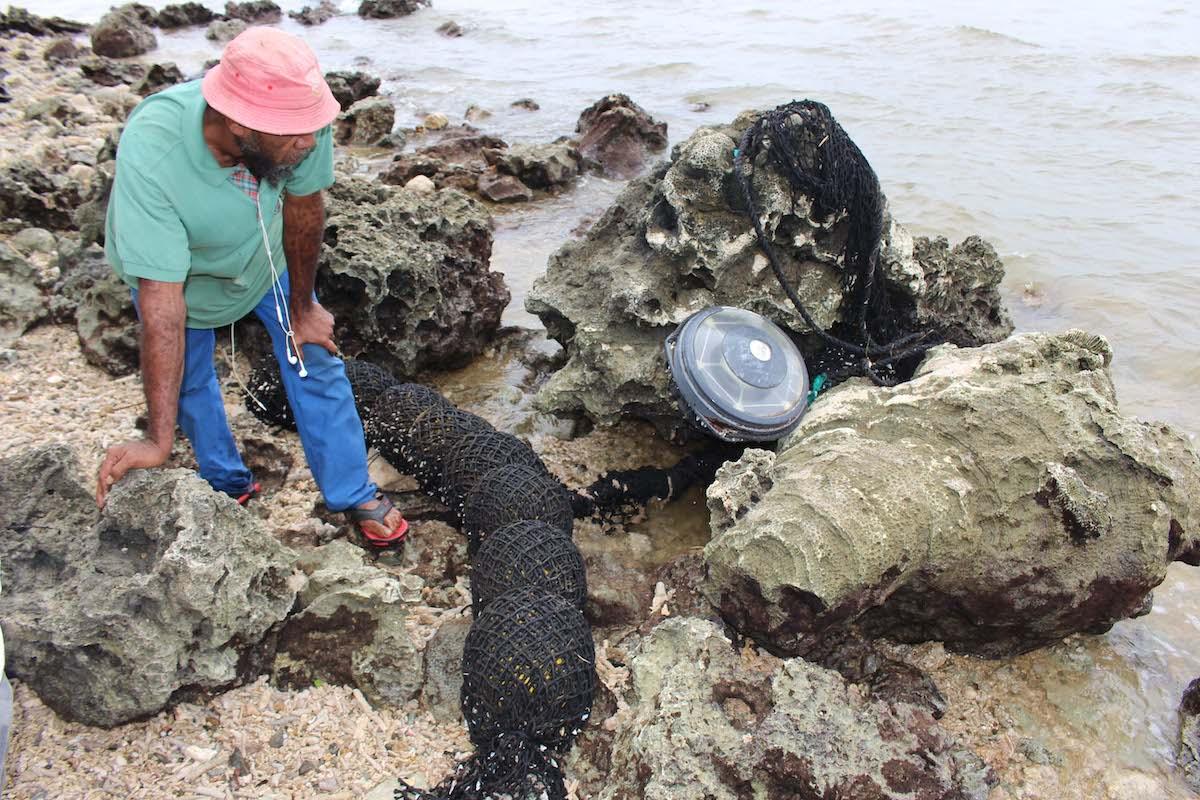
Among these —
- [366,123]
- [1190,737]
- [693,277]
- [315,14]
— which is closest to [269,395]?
[693,277]

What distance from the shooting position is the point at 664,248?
4148mm

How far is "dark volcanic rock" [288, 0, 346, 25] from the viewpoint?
68.9 feet

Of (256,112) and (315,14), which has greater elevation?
(256,112)

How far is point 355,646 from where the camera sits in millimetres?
3078

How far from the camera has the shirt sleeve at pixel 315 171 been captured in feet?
10.7

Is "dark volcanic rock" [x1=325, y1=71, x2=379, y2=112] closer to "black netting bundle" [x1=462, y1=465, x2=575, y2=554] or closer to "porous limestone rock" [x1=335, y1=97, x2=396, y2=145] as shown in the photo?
"porous limestone rock" [x1=335, y1=97, x2=396, y2=145]

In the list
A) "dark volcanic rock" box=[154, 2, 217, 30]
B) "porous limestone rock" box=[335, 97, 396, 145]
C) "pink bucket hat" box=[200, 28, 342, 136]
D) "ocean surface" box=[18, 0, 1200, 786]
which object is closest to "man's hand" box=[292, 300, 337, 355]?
"pink bucket hat" box=[200, 28, 342, 136]

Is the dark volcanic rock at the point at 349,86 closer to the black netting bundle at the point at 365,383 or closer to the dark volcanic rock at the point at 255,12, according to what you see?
the black netting bundle at the point at 365,383

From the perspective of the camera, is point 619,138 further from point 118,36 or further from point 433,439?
point 118,36

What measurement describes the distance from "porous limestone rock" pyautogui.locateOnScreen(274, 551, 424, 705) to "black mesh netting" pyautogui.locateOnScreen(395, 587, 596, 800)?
0.34 m

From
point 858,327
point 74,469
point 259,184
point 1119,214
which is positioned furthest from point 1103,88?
point 74,469

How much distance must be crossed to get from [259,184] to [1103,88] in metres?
13.1

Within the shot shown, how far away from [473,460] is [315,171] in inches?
56.0

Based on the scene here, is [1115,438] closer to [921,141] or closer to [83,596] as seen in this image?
[83,596]
